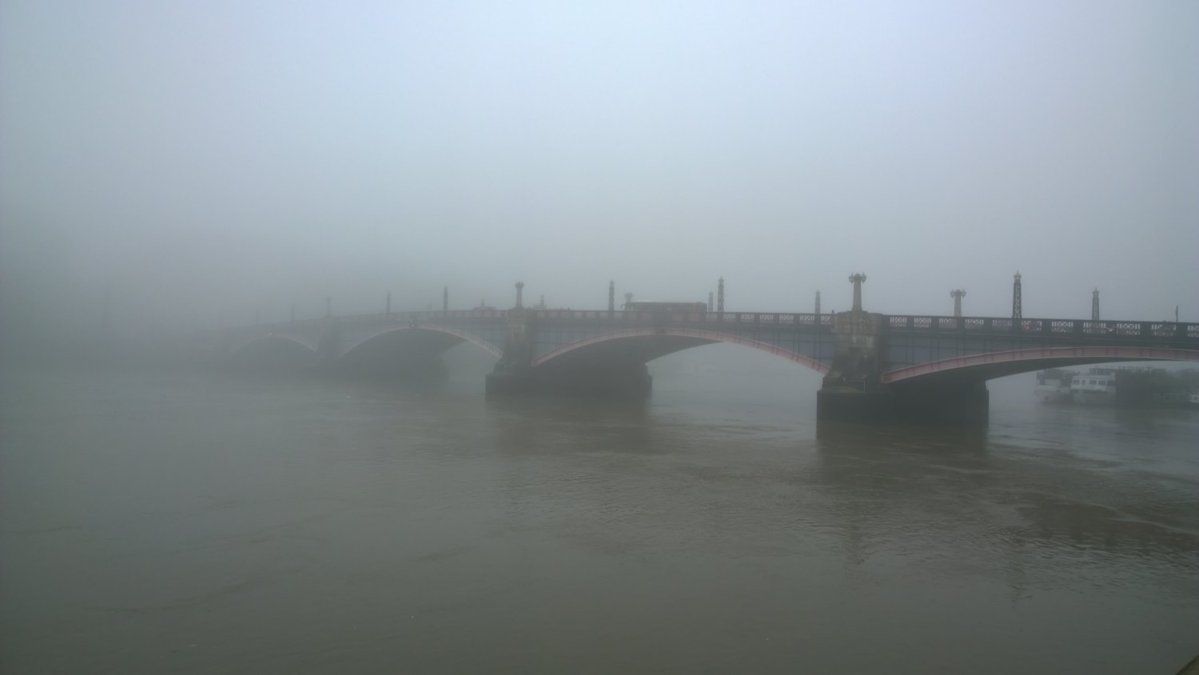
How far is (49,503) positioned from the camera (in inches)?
456

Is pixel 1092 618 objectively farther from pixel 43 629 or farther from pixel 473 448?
pixel 473 448

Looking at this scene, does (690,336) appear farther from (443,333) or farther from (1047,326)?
(443,333)

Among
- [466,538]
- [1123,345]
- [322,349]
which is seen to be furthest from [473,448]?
[322,349]

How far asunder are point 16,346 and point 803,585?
6212cm

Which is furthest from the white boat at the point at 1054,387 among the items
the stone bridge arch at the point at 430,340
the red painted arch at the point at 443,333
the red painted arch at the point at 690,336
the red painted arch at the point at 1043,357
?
the stone bridge arch at the point at 430,340

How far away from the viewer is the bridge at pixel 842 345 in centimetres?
2303

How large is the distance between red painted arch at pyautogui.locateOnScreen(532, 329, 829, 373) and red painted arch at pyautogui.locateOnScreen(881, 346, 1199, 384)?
330 cm

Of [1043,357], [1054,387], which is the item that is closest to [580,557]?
[1043,357]

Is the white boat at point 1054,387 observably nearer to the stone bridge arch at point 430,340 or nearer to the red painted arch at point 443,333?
the red painted arch at point 443,333

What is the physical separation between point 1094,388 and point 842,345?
93.8 feet

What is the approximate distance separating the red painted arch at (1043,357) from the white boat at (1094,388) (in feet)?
78.5

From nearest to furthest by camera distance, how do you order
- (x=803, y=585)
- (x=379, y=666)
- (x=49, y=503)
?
(x=379, y=666), (x=803, y=585), (x=49, y=503)

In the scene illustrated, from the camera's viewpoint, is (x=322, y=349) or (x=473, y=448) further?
(x=322, y=349)

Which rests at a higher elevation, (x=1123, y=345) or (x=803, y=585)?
(x=1123, y=345)
